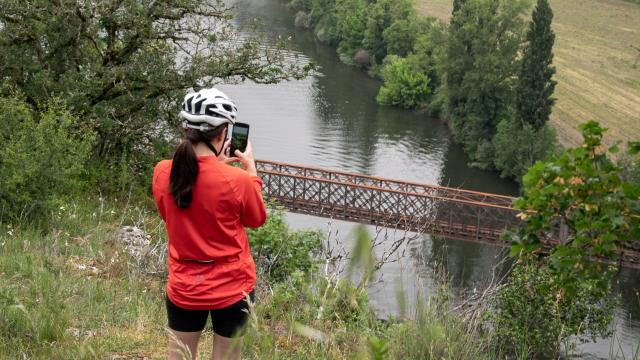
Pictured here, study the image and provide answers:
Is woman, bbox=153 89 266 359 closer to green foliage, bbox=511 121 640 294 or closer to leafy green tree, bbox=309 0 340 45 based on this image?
green foliage, bbox=511 121 640 294

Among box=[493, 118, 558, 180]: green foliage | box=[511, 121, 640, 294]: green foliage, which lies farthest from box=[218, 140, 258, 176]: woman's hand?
box=[493, 118, 558, 180]: green foliage

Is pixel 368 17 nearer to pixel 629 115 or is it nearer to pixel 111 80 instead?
pixel 629 115

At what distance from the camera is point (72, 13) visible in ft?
44.1

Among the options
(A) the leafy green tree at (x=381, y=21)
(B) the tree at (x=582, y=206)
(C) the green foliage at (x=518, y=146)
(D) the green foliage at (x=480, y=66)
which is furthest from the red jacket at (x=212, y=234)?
(A) the leafy green tree at (x=381, y=21)

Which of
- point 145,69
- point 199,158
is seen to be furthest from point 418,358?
point 145,69

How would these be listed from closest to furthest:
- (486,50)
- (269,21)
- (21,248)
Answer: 1. (21,248)
2. (486,50)
3. (269,21)

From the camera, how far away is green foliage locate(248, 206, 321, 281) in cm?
751

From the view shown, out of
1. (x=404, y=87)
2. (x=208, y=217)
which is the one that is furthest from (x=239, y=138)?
(x=404, y=87)

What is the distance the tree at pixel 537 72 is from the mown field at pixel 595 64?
2613 mm

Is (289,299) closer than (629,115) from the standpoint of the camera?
Yes

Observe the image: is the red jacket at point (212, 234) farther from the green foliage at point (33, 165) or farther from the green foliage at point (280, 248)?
the green foliage at point (33, 165)

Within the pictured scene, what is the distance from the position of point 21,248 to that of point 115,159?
691cm

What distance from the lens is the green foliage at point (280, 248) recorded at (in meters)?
7.51

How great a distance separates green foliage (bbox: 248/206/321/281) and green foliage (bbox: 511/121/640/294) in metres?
3.06
